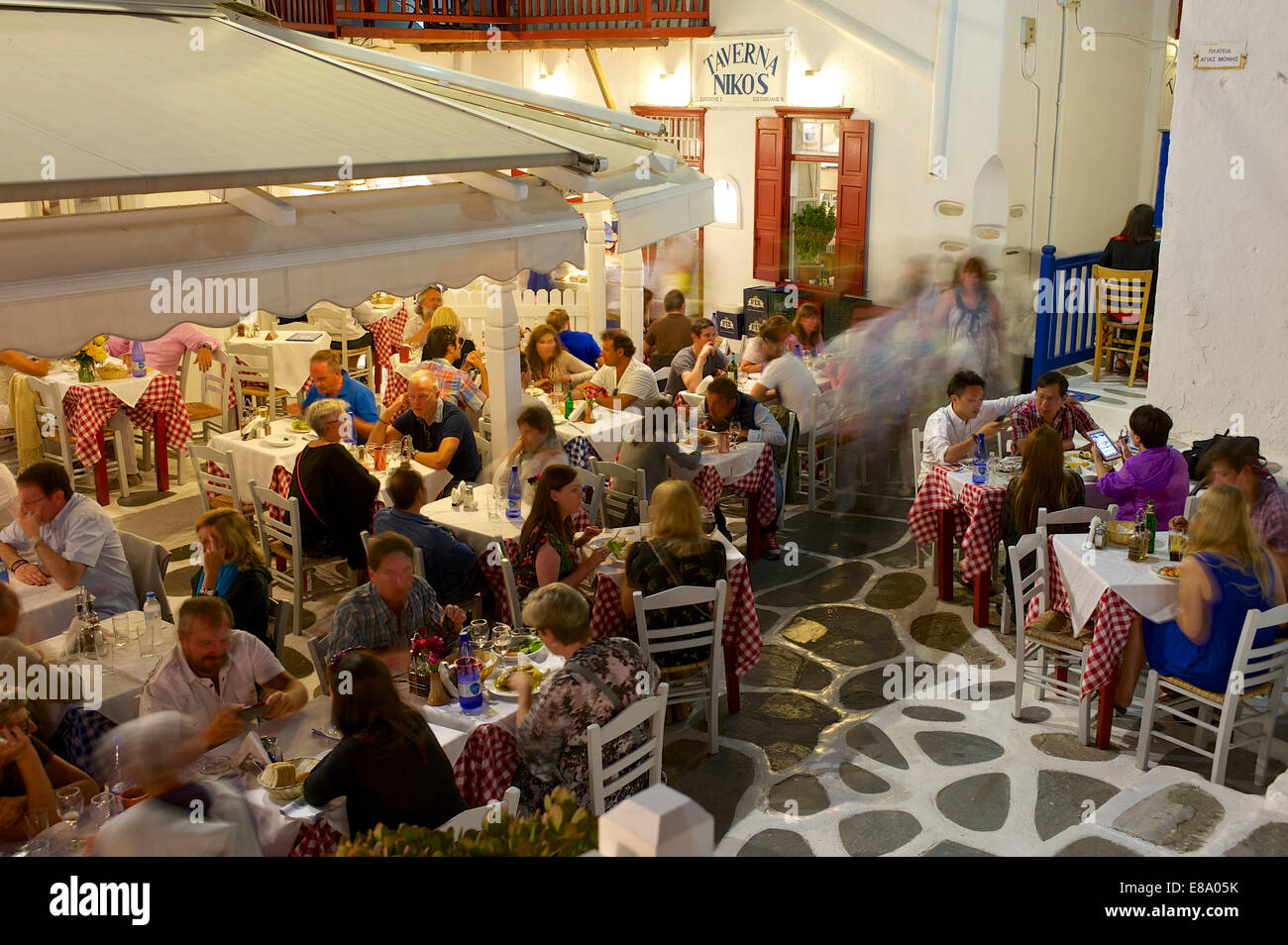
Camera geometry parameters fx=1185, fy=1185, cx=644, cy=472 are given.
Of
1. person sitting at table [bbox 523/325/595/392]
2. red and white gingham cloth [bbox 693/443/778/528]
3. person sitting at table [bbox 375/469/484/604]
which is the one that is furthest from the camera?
person sitting at table [bbox 523/325/595/392]

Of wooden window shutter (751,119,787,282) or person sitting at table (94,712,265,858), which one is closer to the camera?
person sitting at table (94,712,265,858)

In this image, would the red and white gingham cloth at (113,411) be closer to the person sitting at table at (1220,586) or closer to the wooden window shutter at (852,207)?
the wooden window shutter at (852,207)

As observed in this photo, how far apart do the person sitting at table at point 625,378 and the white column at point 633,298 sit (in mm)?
1595

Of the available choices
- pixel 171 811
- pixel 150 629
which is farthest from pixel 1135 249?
pixel 171 811

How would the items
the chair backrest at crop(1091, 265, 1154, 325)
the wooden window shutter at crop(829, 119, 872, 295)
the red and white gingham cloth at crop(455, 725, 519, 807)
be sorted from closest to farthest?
the red and white gingham cloth at crop(455, 725, 519, 807)
the chair backrest at crop(1091, 265, 1154, 325)
the wooden window shutter at crop(829, 119, 872, 295)

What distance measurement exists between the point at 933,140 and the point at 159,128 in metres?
9.35

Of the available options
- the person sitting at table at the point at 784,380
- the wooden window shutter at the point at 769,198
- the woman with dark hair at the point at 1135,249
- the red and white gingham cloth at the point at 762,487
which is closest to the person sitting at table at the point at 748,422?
the red and white gingham cloth at the point at 762,487

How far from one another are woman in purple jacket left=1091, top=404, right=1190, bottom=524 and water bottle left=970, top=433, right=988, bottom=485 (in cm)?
79

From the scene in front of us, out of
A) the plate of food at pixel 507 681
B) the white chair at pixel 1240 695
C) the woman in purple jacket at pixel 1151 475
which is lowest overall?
the white chair at pixel 1240 695

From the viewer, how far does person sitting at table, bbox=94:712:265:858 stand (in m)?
3.33

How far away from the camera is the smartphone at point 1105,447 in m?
7.86

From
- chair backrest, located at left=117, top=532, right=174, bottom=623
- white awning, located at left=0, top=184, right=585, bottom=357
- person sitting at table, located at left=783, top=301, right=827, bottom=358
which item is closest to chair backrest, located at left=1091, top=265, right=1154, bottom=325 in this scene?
person sitting at table, located at left=783, top=301, right=827, bottom=358

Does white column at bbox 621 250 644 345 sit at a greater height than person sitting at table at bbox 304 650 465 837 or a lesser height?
greater

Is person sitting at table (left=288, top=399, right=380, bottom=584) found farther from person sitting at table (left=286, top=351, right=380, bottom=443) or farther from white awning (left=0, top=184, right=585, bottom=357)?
white awning (left=0, top=184, right=585, bottom=357)
